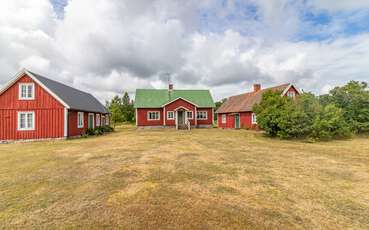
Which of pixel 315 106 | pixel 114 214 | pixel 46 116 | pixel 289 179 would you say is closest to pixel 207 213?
pixel 114 214

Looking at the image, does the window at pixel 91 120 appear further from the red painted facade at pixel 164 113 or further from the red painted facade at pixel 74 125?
the red painted facade at pixel 164 113

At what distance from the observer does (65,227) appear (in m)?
3.17

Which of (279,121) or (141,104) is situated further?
(141,104)

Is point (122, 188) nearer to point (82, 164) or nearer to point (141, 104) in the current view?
point (82, 164)

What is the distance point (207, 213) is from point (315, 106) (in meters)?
14.2

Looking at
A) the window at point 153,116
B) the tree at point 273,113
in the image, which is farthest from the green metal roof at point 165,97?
the tree at point 273,113

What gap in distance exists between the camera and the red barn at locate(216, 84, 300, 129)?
75.8 ft

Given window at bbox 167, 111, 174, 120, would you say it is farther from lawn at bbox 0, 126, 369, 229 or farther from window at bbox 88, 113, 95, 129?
lawn at bbox 0, 126, 369, 229

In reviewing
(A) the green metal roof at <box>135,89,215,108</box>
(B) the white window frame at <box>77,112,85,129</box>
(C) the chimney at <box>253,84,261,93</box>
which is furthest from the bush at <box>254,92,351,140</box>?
(B) the white window frame at <box>77,112,85,129</box>

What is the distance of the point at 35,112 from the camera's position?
51.4ft

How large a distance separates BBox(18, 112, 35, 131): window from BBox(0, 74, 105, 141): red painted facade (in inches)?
7.2

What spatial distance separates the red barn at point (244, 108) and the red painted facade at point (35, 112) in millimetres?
19345

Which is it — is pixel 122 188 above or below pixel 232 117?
below

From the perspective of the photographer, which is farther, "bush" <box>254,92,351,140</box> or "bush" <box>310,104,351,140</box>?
"bush" <box>254,92,351,140</box>
